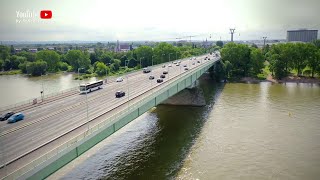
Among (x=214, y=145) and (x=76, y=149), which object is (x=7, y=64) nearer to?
(x=214, y=145)

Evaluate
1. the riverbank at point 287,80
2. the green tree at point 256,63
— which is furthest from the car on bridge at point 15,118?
the green tree at point 256,63

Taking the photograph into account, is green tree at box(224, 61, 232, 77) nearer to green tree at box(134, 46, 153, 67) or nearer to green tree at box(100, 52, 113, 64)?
green tree at box(134, 46, 153, 67)

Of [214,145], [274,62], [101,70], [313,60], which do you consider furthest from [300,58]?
[214,145]

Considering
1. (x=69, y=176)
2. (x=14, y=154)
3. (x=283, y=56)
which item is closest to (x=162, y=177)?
(x=69, y=176)

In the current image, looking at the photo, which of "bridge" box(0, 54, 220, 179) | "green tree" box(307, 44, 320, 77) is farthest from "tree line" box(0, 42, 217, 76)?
"bridge" box(0, 54, 220, 179)

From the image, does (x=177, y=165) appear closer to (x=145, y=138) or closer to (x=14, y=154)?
(x=145, y=138)

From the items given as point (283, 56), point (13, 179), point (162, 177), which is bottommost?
point (162, 177)

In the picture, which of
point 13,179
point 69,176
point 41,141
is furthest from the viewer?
point 69,176

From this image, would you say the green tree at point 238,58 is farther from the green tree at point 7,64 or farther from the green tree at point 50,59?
the green tree at point 7,64
